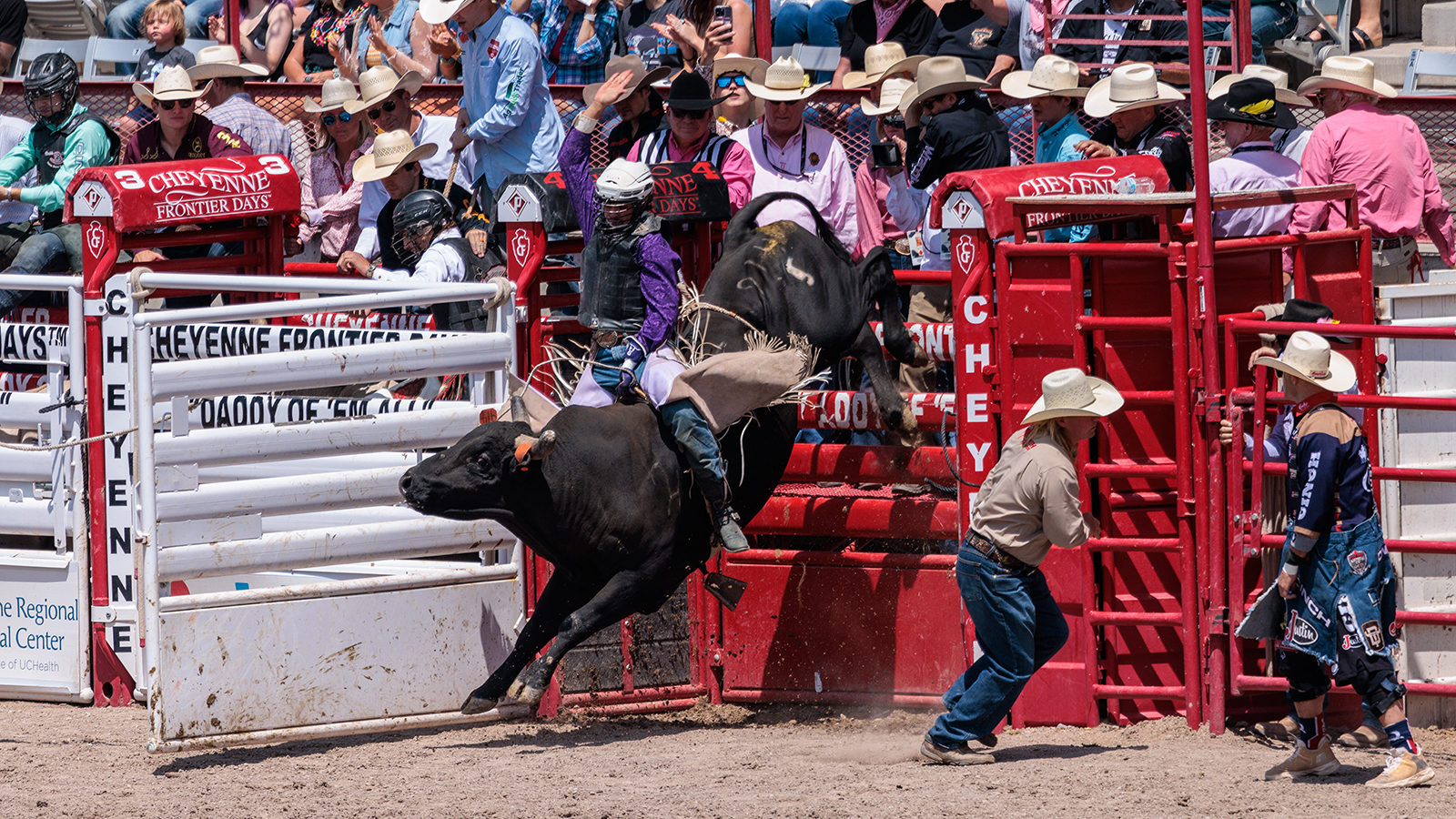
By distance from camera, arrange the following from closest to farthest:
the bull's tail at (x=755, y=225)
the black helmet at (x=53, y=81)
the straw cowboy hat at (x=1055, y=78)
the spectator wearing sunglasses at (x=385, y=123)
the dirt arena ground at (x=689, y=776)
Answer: the dirt arena ground at (x=689, y=776) → the bull's tail at (x=755, y=225) → the straw cowboy hat at (x=1055, y=78) → the black helmet at (x=53, y=81) → the spectator wearing sunglasses at (x=385, y=123)

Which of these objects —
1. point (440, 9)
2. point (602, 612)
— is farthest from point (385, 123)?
point (602, 612)

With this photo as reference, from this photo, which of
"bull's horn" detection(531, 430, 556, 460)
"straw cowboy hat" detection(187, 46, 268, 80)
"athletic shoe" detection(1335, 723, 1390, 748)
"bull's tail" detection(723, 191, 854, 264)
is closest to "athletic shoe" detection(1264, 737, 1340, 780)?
"athletic shoe" detection(1335, 723, 1390, 748)

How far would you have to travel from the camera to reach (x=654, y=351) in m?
7.84

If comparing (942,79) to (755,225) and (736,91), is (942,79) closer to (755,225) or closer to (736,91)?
(755,225)

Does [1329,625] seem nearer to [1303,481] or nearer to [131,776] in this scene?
[1303,481]

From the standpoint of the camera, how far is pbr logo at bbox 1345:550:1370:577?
6391mm

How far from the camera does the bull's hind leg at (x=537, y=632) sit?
7.40m

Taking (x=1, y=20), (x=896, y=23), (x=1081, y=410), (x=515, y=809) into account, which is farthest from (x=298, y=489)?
(x=1, y=20)

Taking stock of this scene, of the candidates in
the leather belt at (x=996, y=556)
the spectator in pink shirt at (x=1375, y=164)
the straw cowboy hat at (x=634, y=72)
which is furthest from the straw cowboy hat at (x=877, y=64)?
the leather belt at (x=996, y=556)

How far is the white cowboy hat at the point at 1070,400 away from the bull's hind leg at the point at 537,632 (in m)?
2.22

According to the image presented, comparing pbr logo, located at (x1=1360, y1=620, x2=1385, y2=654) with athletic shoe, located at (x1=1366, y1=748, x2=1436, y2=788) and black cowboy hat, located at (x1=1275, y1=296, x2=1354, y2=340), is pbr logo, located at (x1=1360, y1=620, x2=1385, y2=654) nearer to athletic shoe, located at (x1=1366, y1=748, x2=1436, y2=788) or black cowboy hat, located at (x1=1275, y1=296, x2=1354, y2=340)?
athletic shoe, located at (x1=1366, y1=748, x2=1436, y2=788)

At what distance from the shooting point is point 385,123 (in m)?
11.3

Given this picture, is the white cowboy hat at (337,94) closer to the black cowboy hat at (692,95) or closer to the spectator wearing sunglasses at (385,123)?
the spectator wearing sunglasses at (385,123)

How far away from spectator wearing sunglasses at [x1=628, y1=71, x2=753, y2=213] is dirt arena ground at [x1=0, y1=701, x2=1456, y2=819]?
3.02 meters
